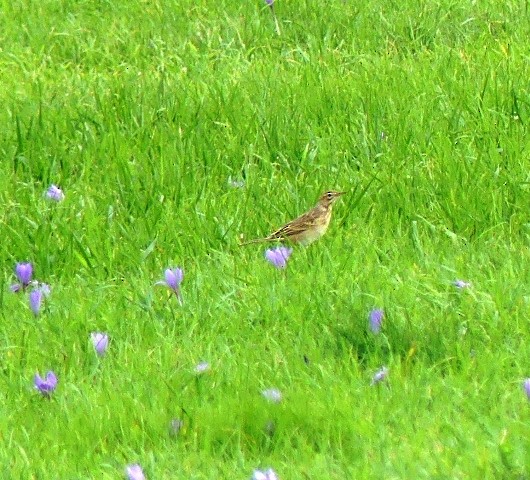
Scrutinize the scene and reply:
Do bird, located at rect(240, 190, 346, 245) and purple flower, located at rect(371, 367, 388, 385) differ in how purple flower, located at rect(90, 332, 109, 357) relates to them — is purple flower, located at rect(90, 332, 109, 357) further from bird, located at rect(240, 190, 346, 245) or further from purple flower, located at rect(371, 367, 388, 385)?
bird, located at rect(240, 190, 346, 245)

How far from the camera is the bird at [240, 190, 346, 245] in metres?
5.18

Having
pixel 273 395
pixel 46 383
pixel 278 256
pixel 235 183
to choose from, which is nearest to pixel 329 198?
pixel 235 183

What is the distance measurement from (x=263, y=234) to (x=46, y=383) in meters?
1.73

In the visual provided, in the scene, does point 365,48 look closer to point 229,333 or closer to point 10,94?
point 10,94

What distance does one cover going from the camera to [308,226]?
524 centimetres

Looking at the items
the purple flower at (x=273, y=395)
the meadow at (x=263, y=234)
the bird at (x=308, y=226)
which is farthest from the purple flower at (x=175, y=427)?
the bird at (x=308, y=226)

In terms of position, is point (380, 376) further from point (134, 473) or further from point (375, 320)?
point (134, 473)

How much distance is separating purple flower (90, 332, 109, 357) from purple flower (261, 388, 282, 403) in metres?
0.65

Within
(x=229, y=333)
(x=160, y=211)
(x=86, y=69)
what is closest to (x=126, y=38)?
(x=86, y=69)

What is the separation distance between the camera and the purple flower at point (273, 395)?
150 inches

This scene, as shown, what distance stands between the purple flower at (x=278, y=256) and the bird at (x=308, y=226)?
14.4 inches

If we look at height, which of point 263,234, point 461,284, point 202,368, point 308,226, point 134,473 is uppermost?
point 134,473

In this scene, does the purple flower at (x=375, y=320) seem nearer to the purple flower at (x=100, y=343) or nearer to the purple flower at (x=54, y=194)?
the purple flower at (x=100, y=343)

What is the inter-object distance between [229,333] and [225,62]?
3.31 m
